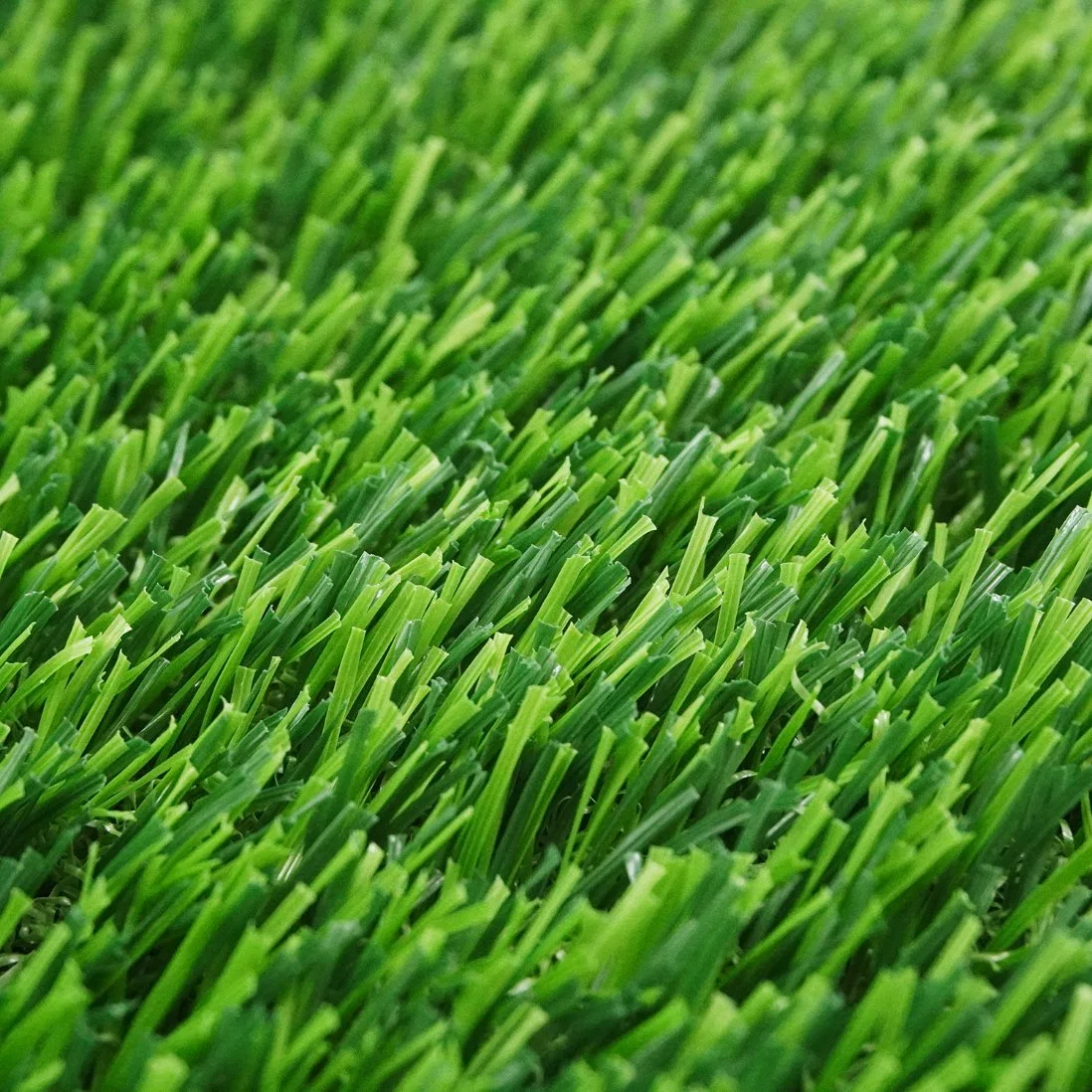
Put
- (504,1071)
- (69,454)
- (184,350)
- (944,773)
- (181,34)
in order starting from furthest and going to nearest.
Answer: (181,34) → (184,350) → (69,454) → (944,773) → (504,1071)

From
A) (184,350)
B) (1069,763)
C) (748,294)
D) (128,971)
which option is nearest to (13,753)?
(128,971)

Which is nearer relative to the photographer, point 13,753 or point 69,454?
point 13,753

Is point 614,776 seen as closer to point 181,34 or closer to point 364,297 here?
point 364,297

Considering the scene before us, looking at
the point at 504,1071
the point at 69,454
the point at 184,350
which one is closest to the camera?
the point at 504,1071

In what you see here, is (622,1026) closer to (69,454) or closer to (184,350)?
(69,454)

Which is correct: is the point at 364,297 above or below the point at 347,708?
above

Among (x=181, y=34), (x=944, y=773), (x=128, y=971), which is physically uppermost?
(x=181, y=34)

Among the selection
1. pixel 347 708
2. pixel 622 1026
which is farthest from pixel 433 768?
pixel 622 1026
